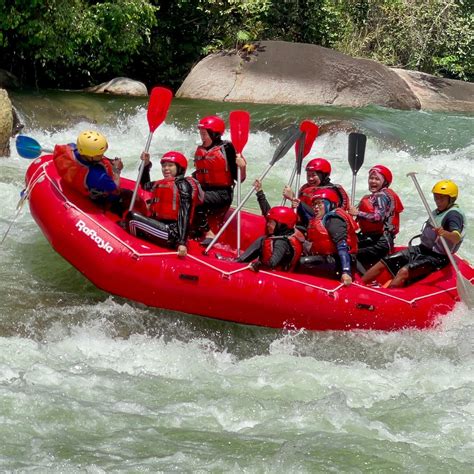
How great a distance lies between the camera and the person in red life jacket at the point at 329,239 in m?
5.59

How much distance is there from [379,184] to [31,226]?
3.26m

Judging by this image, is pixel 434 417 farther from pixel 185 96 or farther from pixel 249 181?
pixel 185 96

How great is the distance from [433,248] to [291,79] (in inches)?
328

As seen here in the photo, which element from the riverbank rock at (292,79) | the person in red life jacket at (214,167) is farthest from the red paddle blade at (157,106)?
the riverbank rock at (292,79)

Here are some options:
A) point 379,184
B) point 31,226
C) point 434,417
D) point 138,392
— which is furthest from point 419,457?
point 31,226

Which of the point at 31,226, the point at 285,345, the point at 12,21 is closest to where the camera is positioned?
the point at 285,345

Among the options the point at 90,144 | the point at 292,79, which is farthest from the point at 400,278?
the point at 292,79

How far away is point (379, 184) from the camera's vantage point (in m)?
6.07

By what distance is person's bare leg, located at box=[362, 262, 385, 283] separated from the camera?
5.98 meters

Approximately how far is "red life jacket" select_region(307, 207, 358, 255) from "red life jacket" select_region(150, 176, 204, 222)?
2.84 ft

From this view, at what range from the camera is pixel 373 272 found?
5988 mm

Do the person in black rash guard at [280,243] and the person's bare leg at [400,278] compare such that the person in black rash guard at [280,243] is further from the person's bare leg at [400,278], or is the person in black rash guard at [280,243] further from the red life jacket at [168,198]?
the person's bare leg at [400,278]

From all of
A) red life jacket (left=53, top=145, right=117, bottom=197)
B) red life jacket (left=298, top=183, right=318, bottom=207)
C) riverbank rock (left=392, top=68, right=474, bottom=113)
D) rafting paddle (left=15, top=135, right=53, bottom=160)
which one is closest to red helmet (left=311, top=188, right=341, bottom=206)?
red life jacket (left=298, top=183, right=318, bottom=207)

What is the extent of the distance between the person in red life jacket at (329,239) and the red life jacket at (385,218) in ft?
0.95
